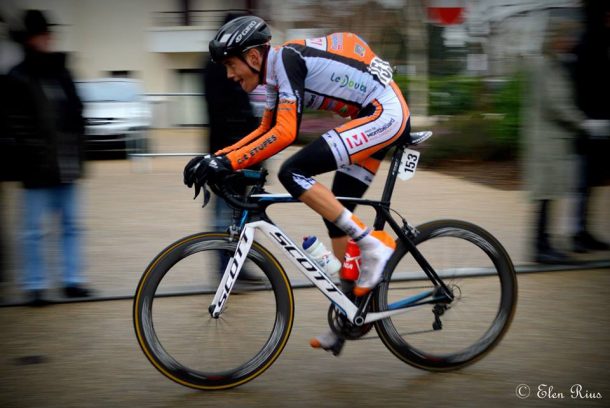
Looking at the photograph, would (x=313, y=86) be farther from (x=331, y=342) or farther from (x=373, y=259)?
(x=331, y=342)

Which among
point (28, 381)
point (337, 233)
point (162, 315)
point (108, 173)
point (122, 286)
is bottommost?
point (108, 173)

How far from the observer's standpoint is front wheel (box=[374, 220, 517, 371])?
428cm

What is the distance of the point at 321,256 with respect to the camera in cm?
419

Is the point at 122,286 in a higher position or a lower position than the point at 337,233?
lower

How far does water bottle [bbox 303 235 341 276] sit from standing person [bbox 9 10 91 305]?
2.43 meters

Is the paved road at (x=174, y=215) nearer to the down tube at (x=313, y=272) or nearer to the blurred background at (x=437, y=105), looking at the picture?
the blurred background at (x=437, y=105)

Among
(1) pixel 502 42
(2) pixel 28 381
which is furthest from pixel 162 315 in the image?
(1) pixel 502 42

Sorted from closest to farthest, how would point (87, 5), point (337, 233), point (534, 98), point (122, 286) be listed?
point (337, 233)
point (122, 286)
point (534, 98)
point (87, 5)

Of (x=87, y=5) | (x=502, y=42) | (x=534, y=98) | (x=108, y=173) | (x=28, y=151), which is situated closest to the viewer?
(x=28, y=151)

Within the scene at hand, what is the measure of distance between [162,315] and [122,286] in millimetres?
2126

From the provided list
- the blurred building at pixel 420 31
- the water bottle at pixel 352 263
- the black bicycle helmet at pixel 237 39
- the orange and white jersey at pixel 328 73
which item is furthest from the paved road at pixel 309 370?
the blurred building at pixel 420 31

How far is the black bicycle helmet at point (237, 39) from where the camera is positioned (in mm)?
3918

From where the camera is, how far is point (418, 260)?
14.2 ft

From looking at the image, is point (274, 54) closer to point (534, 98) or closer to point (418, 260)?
point (418, 260)
